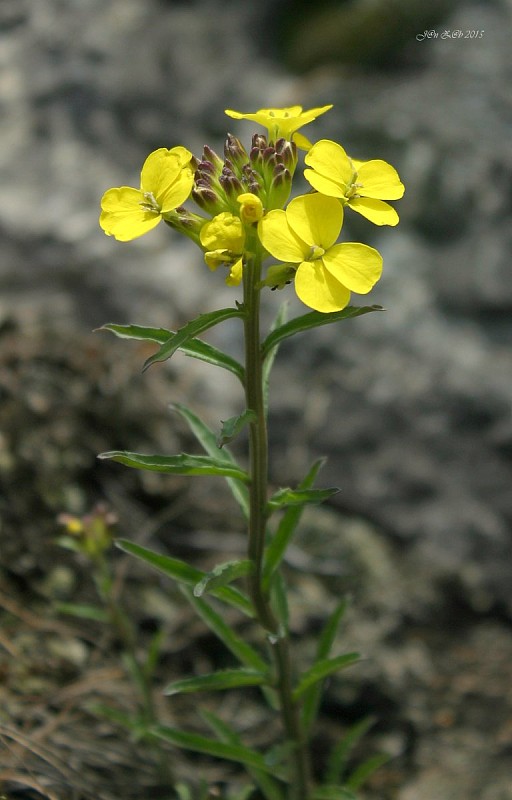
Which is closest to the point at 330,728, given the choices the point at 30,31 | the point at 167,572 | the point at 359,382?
the point at 167,572

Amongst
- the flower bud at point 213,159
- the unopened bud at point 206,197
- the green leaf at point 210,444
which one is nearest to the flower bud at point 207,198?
the unopened bud at point 206,197

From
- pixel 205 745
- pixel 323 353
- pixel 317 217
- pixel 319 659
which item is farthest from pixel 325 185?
pixel 323 353

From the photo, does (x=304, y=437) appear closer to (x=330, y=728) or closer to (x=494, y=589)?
(x=494, y=589)

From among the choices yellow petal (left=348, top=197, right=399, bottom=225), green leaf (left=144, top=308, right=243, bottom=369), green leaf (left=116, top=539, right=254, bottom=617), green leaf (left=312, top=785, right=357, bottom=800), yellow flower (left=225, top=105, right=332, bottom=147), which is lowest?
green leaf (left=312, top=785, right=357, bottom=800)

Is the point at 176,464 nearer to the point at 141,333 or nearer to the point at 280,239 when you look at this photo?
the point at 141,333

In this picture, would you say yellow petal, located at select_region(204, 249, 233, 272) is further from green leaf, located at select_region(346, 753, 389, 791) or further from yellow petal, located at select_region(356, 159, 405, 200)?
green leaf, located at select_region(346, 753, 389, 791)

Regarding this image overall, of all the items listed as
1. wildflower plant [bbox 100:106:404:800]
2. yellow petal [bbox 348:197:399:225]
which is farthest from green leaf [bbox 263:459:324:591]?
yellow petal [bbox 348:197:399:225]

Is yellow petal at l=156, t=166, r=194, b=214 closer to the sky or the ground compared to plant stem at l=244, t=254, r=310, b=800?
closer to the sky
